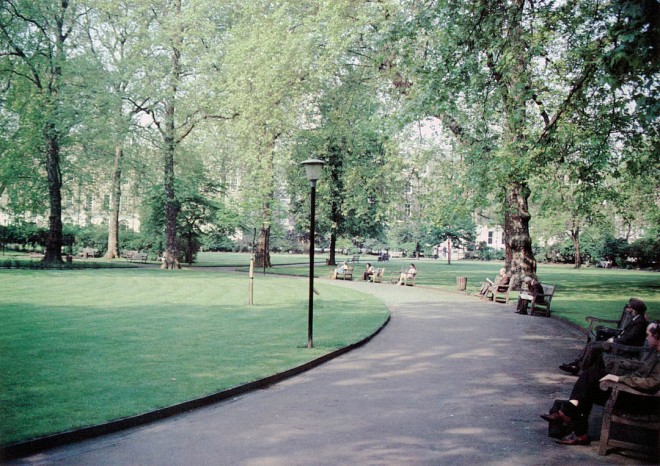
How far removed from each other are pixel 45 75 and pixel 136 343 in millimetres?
25667

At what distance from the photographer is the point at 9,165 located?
27922 millimetres

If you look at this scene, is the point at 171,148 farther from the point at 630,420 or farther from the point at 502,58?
the point at 630,420

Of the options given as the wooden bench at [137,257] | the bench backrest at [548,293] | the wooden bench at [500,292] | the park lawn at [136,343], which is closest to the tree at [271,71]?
the wooden bench at [137,257]

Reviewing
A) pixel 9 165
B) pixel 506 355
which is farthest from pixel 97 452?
pixel 9 165

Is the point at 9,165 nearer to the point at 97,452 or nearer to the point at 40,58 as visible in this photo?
the point at 40,58

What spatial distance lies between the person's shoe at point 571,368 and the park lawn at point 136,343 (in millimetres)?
4453

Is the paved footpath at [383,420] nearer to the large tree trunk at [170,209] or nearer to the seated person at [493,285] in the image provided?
the seated person at [493,285]

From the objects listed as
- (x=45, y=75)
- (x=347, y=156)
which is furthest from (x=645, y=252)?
(x=45, y=75)

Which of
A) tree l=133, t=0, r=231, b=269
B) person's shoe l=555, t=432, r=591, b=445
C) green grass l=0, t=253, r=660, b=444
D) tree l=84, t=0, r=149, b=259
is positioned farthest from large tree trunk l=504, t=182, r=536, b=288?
tree l=84, t=0, r=149, b=259

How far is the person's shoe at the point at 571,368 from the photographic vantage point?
8.90m

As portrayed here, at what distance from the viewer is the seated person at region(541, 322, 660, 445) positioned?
5379 millimetres

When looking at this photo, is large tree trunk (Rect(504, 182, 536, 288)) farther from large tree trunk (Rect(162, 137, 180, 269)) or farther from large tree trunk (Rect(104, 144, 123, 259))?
large tree trunk (Rect(104, 144, 123, 259))

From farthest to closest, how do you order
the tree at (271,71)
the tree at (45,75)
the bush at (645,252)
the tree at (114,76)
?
the bush at (645,252)
the tree at (114,76)
the tree at (45,75)
the tree at (271,71)

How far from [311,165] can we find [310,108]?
24.7 m
